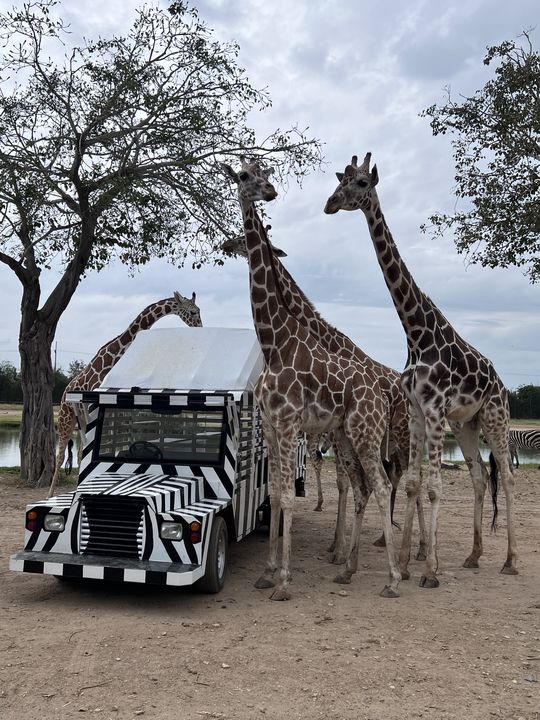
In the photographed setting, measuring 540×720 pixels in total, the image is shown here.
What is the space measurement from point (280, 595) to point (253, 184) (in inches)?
158

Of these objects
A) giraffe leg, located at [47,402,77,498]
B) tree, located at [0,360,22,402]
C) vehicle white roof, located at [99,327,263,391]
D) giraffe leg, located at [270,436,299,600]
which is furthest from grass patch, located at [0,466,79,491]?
tree, located at [0,360,22,402]

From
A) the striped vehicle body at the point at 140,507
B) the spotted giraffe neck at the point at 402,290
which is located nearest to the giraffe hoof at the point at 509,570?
the spotted giraffe neck at the point at 402,290

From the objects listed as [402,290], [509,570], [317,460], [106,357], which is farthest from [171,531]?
[317,460]

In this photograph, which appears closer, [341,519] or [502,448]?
[341,519]

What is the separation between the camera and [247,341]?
770 centimetres

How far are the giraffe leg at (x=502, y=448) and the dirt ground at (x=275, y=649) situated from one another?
0.28 meters

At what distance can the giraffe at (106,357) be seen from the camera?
35.4 feet

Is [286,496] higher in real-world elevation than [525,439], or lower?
lower

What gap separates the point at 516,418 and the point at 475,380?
157ft

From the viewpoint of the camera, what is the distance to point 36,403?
14570mm

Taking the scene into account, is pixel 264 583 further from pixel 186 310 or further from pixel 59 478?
pixel 59 478

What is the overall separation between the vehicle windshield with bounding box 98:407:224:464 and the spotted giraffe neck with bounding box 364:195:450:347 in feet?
7.70

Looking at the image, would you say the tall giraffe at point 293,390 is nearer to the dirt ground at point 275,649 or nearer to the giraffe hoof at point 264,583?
the giraffe hoof at point 264,583

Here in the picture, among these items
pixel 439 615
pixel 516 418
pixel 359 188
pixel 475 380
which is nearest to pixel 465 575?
pixel 439 615
